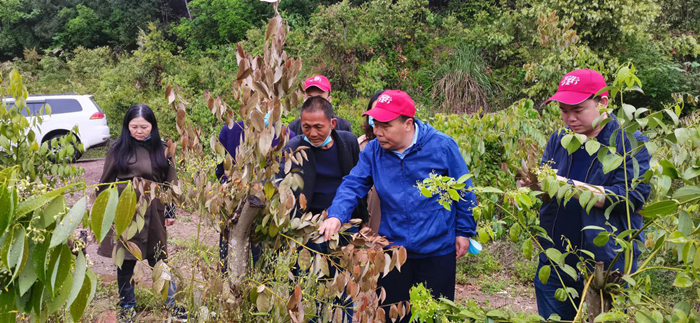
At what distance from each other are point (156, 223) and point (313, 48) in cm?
1027

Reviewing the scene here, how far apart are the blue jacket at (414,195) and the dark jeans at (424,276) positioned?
5cm

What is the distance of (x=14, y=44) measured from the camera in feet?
74.2

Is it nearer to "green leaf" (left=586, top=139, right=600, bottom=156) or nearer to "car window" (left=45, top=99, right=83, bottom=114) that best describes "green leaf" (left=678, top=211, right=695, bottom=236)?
"green leaf" (left=586, top=139, right=600, bottom=156)

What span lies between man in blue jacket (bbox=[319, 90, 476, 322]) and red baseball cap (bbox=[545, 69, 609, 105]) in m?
0.65

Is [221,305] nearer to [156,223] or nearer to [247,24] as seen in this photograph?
[156,223]

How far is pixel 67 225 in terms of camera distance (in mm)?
967

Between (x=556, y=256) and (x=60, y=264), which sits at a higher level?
(x=60, y=264)

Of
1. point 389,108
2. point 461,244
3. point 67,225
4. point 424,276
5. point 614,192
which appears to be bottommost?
point 424,276

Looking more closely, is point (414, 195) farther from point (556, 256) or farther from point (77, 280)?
point (77, 280)

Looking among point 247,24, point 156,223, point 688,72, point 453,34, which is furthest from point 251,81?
point 247,24

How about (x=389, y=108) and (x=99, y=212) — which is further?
(x=389, y=108)

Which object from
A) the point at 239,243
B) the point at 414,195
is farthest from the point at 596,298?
the point at 414,195

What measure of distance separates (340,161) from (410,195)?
2.43 ft

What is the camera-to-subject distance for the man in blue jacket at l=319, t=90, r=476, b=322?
9.60 feet
